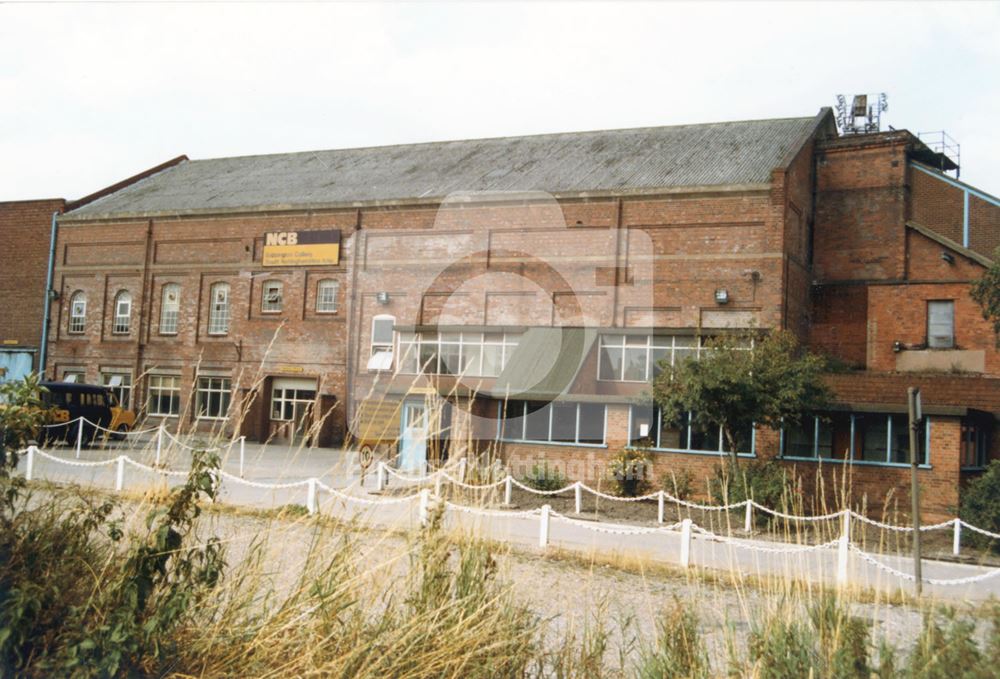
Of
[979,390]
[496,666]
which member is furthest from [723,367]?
[496,666]

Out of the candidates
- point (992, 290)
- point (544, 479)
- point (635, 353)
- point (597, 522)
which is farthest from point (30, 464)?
point (992, 290)

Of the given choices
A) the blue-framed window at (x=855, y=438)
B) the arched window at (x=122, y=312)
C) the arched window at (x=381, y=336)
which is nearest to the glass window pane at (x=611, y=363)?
the blue-framed window at (x=855, y=438)

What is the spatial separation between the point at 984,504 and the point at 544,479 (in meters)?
8.79

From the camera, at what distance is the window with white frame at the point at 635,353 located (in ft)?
82.2

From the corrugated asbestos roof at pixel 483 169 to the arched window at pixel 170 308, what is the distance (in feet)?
10.4

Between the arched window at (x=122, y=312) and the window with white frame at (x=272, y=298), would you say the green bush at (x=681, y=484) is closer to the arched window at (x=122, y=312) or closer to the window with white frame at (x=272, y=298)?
the window with white frame at (x=272, y=298)

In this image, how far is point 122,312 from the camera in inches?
1394

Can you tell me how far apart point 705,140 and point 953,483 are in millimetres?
16522

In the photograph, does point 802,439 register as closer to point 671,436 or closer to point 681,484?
point 671,436

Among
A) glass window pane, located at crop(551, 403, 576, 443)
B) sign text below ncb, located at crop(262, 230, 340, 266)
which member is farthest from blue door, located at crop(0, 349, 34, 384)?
glass window pane, located at crop(551, 403, 576, 443)

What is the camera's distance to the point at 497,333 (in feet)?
92.6

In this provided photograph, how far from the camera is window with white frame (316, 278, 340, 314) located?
31.8 meters

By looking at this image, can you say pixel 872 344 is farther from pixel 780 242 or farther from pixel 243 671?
pixel 243 671

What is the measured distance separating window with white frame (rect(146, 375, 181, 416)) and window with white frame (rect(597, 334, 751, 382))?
18.0 m
